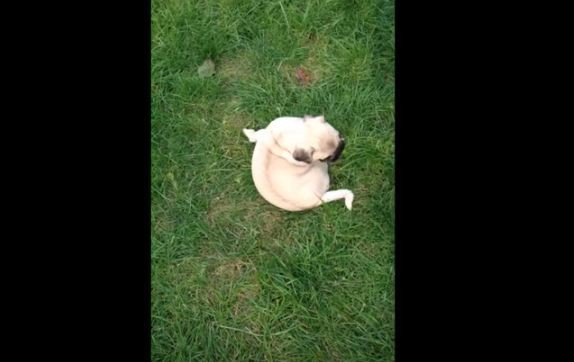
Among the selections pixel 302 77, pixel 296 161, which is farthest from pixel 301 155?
pixel 302 77

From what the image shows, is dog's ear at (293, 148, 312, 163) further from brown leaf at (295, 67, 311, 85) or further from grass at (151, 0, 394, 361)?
brown leaf at (295, 67, 311, 85)

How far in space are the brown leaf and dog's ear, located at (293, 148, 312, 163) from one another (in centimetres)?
→ 71

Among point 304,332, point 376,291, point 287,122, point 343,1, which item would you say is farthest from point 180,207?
point 343,1

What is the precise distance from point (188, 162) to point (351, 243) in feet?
3.86

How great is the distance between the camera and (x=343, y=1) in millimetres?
3564

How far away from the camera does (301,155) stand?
297 centimetres

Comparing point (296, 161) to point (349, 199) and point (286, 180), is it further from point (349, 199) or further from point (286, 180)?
point (349, 199)

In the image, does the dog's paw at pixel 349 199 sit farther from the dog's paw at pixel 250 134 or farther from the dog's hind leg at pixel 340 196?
the dog's paw at pixel 250 134

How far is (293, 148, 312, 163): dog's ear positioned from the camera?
2973 millimetres

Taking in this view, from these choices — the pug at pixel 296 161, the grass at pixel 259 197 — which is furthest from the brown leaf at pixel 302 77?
the pug at pixel 296 161

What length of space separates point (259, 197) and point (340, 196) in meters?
0.52

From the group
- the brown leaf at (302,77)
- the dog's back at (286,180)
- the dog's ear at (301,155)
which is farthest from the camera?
the brown leaf at (302,77)

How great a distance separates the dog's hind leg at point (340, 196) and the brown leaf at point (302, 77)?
0.76 meters

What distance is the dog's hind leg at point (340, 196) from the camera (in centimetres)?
333
